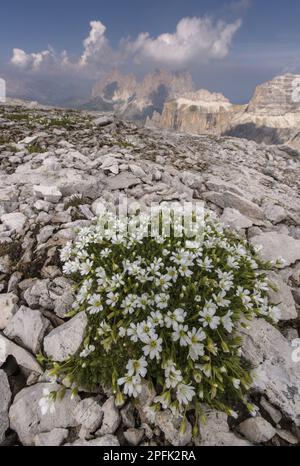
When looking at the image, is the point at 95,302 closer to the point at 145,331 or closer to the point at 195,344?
the point at 145,331

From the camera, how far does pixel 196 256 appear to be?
424 centimetres

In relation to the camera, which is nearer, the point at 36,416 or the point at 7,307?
the point at 36,416

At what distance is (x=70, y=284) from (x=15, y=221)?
2723 mm

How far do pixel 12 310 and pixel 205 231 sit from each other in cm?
351

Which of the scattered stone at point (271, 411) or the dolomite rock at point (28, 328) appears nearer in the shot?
the scattered stone at point (271, 411)

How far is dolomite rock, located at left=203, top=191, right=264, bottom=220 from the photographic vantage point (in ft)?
25.8

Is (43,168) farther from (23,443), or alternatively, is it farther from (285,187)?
(285,187)

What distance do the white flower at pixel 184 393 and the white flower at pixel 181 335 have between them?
0.46 metres

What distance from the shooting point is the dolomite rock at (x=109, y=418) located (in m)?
3.19

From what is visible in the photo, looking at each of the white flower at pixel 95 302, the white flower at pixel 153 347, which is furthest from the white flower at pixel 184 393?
the white flower at pixel 95 302

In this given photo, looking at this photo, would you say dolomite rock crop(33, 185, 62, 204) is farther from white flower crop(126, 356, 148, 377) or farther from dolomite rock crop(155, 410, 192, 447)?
dolomite rock crop(155, 410, 192, 447)

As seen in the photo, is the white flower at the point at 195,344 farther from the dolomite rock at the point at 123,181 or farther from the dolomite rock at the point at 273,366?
the dolomite rock at the point at 123,181

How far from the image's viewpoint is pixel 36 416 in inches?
132

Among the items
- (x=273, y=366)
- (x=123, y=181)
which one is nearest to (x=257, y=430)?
(x=273, y=366)
